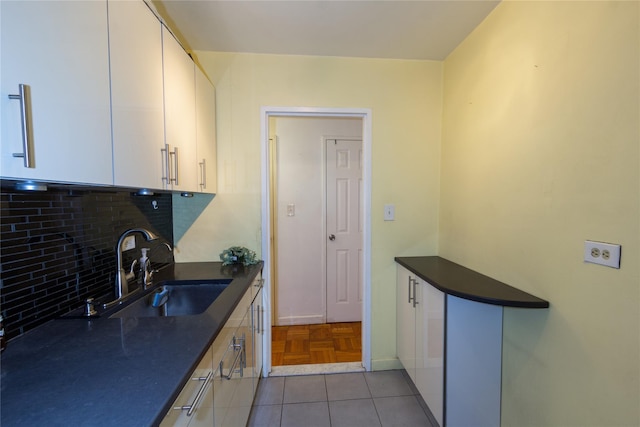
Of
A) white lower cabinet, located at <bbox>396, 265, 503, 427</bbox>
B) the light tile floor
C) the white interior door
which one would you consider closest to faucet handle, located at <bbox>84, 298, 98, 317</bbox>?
the light tile floor

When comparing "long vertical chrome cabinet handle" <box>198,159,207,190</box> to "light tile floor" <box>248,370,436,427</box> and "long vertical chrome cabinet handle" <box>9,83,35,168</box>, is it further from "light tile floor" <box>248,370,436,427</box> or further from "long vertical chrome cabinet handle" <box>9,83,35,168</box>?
"light tile floor" <box>248,370,436,427</box>

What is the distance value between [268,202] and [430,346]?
1.42m

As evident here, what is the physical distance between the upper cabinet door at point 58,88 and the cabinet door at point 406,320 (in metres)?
1.78

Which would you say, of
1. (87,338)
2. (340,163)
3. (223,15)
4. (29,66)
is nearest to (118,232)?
(87,338)

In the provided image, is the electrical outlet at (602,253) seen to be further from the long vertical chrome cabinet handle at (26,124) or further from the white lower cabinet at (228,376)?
the long vertical chrome cabinet handle at (26,124)

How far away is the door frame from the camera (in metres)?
1.96

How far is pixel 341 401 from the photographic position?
1798 mm

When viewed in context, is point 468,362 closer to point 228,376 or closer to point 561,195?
point 561,195

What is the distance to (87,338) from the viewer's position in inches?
35.9

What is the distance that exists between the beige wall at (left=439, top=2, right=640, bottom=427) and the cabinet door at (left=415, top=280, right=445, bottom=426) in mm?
320

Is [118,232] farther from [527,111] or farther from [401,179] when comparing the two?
[527,111]

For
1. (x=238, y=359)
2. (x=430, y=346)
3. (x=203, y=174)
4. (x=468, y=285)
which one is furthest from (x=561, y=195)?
(x=203, y=174)

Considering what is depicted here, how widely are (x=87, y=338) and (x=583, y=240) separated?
1834 millimetres

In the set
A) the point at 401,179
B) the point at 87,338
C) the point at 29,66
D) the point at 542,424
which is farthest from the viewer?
the point at 401,179
